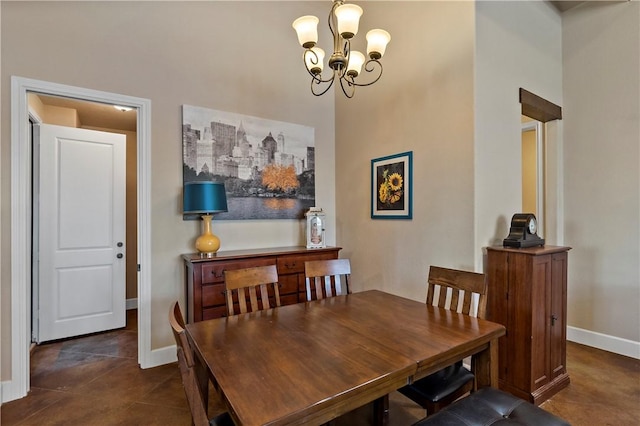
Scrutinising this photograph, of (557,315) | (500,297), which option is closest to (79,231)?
(500,297)

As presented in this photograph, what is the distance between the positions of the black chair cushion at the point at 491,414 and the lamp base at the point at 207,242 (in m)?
2.03

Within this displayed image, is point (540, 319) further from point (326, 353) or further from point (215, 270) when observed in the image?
point (215, 270)

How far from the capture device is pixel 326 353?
125 cm

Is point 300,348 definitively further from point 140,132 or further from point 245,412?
point 140,132

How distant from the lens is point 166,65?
2764 millimetres

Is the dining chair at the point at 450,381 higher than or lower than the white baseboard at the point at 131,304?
higher

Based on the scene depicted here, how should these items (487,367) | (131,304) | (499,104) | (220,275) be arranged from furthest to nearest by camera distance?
(131,304) → (220,275) → (499,104) → (487,367)

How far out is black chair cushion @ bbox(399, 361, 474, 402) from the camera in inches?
59.7

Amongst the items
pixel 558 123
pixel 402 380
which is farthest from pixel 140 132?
pixel 558 123

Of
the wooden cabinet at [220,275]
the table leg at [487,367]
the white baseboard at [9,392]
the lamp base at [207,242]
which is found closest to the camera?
the table leg at [487,367]

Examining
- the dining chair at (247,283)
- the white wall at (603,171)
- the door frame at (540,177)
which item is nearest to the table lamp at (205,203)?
the dining chair at (247,283)

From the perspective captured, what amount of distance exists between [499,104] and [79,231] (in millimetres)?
4268

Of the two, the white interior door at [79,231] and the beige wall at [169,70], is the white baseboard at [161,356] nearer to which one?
the beige wall at [169,70]

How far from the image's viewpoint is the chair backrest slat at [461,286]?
171cm
